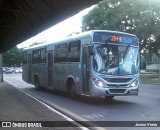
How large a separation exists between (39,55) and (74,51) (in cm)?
731

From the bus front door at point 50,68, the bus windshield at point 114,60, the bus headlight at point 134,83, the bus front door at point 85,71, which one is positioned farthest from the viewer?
the bus front door at point 50,68

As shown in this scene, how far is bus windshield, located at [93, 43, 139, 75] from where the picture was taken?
15.6 metres

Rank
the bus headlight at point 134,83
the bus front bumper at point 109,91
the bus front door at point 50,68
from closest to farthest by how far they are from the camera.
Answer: the bus front bumper at point 109,91
the bus headlight at point 134,83
the bus front door at point 50,68

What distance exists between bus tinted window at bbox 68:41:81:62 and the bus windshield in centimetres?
166

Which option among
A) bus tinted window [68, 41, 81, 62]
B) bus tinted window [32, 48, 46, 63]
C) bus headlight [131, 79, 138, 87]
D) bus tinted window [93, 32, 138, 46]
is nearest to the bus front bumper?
bus headlight [131, 79, 138, 87]

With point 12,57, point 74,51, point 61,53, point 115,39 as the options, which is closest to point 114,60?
point 115,39

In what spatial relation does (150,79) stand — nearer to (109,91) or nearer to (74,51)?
(74,51)

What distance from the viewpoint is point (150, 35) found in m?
44.7

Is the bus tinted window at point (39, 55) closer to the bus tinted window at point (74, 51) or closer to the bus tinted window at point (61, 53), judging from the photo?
the bus tinted window at point (61, 53)

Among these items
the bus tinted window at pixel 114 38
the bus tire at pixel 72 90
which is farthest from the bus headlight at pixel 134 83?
the bus tire at pixel 72 90

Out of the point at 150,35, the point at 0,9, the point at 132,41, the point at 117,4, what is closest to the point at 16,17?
the point at 0,9

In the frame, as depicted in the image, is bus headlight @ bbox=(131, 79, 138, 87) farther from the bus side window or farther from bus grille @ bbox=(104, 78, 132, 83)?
the bus side window

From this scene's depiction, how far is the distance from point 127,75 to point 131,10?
30.7 m

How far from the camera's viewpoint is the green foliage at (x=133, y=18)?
43719 mm
